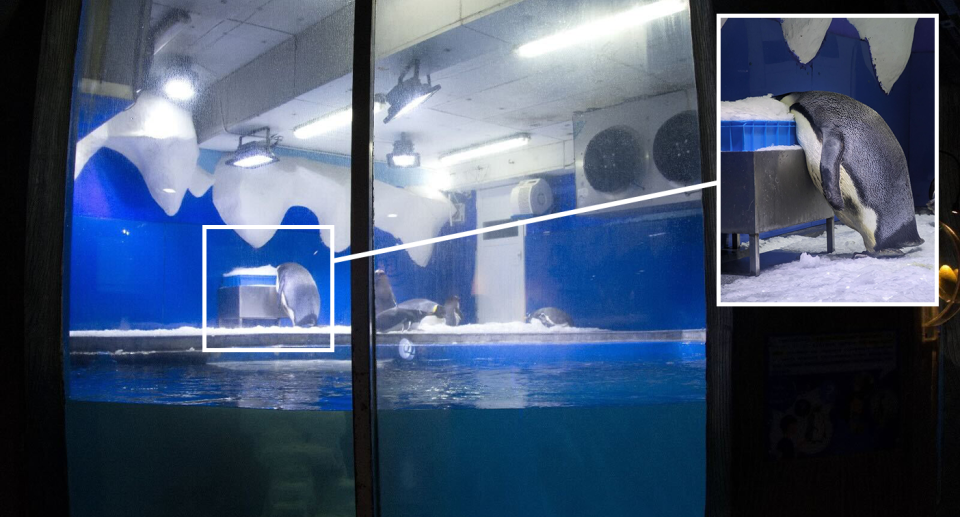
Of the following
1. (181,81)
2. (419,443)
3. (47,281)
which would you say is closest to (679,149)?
(419,443)

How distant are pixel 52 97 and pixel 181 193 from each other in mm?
535

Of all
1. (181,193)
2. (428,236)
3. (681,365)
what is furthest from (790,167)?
(181,193)

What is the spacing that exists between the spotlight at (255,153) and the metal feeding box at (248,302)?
14.0 inches

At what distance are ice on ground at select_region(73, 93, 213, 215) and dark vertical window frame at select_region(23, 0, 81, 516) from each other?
0.09m

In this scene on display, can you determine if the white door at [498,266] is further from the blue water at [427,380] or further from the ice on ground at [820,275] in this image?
the ice on ground at [820,275]

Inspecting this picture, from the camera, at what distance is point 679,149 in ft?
5.83

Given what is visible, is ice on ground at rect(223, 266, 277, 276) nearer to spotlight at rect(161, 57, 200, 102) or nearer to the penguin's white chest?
spotlight at rect(161, 57, 200, 102)

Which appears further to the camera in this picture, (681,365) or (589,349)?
(589,349)

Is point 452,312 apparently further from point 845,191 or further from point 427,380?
point 845,191

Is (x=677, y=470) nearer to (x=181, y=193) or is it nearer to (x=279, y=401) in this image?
(x=279, y=401)

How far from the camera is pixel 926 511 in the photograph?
70.6 inches

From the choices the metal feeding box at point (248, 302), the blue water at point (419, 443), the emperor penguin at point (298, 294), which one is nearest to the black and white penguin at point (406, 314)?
the blue water at point (419, 443)

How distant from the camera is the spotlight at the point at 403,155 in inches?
71.3

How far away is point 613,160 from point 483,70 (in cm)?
52
